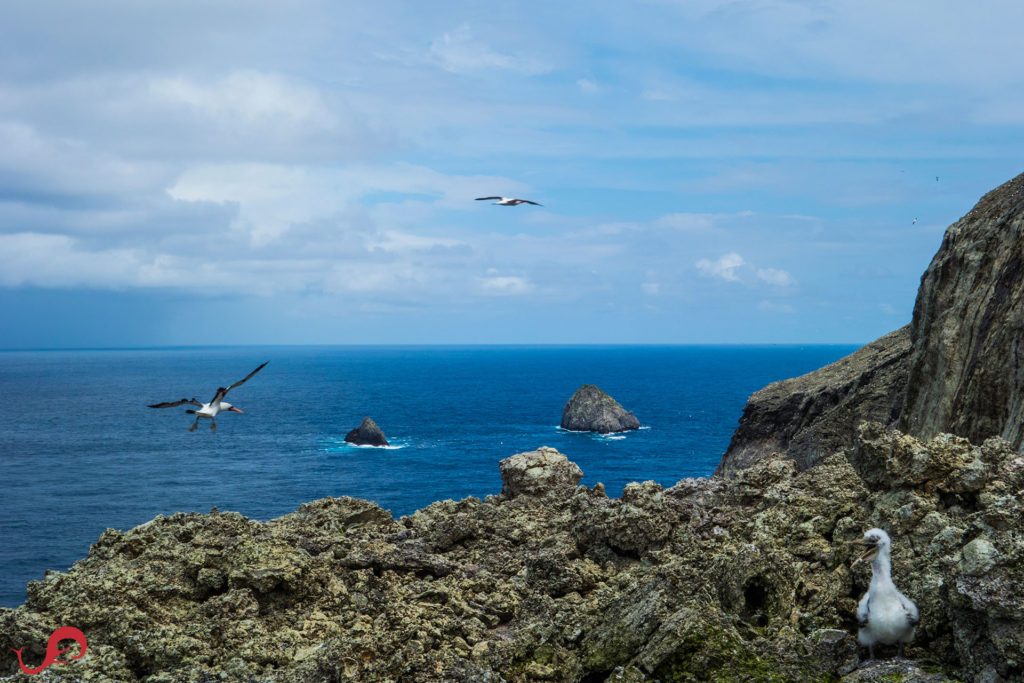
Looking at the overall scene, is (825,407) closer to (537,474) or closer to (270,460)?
(537,474)

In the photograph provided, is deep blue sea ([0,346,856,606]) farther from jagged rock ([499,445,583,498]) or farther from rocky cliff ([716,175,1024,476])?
rocky cliff ([716,175,1024,476])

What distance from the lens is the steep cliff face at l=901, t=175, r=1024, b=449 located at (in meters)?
19.5

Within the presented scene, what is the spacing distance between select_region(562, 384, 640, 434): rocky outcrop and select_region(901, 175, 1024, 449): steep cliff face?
4146 inches

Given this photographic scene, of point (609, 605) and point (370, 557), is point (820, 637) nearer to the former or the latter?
point (609, 605)

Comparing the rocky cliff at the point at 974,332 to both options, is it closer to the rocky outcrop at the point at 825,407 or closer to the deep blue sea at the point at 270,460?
the rocky outcrop at the point at 825,407

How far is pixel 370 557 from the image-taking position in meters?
17.8

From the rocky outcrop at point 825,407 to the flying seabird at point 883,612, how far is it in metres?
32.9

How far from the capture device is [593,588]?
1620 centimetres

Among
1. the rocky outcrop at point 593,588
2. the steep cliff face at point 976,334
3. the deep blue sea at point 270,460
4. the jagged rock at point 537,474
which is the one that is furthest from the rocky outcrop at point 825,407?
the rocky outcrop at point 593,588

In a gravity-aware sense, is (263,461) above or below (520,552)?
below

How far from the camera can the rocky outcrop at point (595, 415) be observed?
435ft

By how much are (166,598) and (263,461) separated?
97711mm

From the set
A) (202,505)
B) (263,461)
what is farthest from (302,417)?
(202,505)

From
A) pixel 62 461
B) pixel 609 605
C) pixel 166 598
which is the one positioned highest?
pixel 609 605
